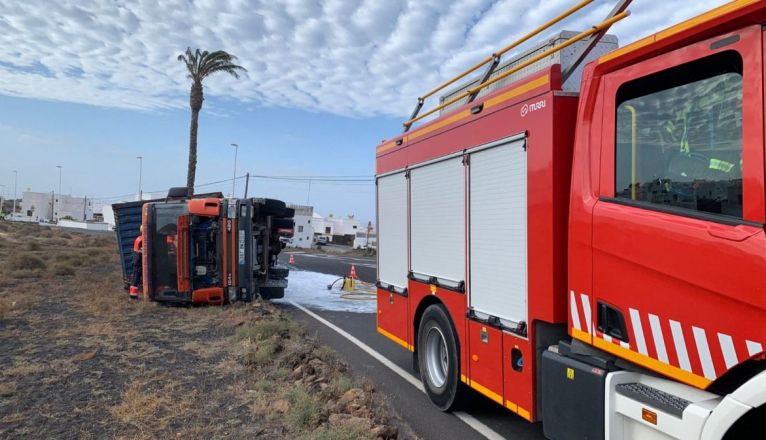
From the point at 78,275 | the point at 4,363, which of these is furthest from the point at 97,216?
the point at 4,363

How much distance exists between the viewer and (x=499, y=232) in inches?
172

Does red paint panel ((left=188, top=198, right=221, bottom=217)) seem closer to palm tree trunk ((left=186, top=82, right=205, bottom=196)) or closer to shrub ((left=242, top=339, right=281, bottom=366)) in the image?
shrub ((left=242, top=339, right=281, bottom=366))

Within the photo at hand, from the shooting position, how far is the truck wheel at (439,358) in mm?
5188

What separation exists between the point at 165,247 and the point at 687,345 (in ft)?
35.4

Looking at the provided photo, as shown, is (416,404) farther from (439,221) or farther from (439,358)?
(439,221)

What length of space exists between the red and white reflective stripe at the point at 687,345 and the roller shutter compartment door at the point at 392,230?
342 cm

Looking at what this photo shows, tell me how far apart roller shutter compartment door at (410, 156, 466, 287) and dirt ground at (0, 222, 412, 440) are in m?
1.45

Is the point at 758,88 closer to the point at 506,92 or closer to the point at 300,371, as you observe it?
the point at 506,92

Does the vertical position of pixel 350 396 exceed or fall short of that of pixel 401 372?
it exceeds it

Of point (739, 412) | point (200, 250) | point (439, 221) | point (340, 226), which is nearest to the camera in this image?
point (739, 412)

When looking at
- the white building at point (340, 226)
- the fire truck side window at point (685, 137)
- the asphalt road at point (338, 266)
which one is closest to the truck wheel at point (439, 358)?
the fire truck side window at point (685, 137)

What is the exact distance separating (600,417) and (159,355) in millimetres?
5900

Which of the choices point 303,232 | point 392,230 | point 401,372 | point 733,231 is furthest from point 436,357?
point 303,232

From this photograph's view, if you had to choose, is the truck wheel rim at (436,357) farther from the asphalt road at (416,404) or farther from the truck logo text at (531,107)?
the truck logo text at (531,107)
